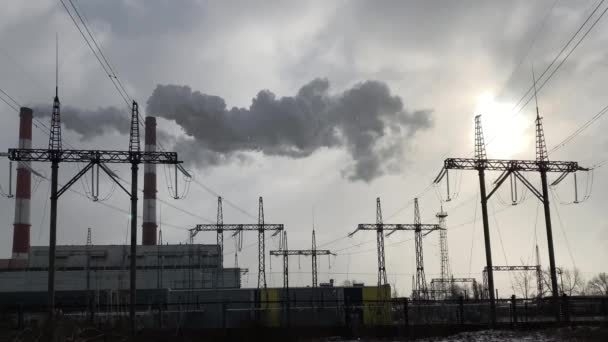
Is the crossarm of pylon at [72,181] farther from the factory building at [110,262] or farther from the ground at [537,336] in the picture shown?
the factory building at [110,262]

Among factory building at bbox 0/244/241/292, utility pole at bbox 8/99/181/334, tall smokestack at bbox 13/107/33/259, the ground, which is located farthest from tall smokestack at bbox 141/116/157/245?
the ground

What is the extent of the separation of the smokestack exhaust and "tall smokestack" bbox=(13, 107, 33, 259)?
547 inches

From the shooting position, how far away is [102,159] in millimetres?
36219

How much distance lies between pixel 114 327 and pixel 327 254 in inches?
2004

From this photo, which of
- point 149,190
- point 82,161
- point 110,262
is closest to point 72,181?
point 82,161

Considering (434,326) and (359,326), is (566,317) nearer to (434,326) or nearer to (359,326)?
(434,326)

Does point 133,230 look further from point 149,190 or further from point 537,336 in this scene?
point 149,190

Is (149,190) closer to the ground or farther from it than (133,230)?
farther from it

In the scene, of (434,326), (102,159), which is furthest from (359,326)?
(102,159)

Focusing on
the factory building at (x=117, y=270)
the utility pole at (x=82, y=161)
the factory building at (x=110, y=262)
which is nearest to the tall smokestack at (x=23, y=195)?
the factory building at (x=110, y=262)

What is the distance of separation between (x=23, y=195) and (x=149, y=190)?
Answer: 15.0 metres

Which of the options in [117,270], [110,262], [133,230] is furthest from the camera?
[110,262]

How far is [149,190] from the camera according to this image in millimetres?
82250

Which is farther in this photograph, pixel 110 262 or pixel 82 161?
pixel 110 262
